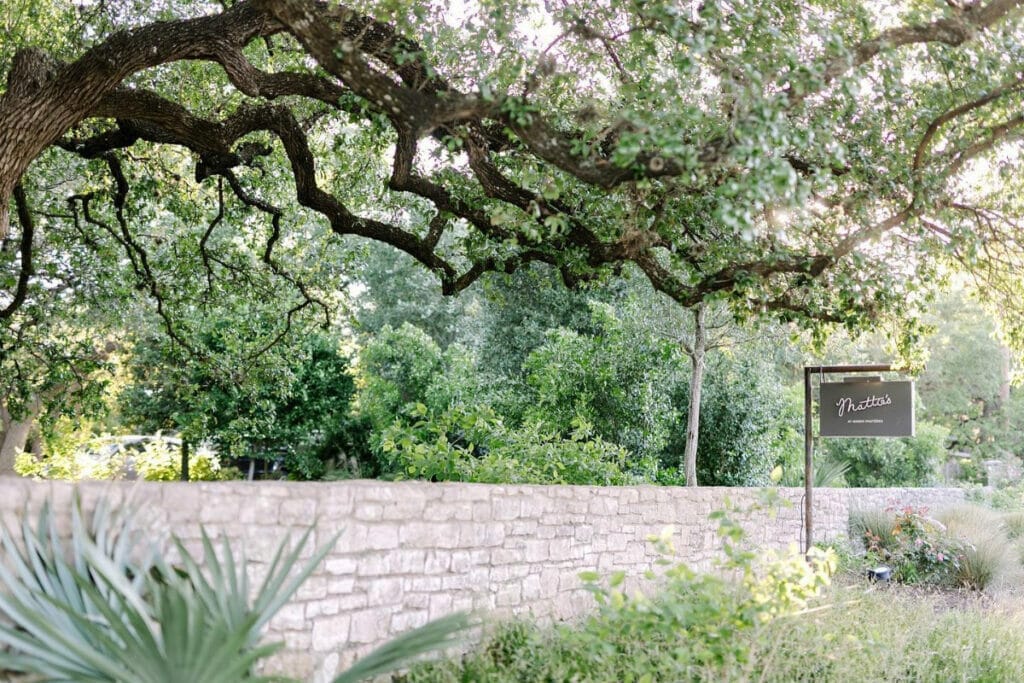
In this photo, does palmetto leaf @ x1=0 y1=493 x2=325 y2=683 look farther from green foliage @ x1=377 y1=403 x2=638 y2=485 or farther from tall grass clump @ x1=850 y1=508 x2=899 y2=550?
tall grass clump @ x1=850 y1=508 x2=899 y2=550

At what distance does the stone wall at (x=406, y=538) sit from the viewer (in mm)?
4598

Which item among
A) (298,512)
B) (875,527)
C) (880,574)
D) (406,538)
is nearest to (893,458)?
(875,527)

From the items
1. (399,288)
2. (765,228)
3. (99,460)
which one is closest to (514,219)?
(765,228)

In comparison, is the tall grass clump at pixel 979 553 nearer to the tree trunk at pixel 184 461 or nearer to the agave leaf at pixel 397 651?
the agave leaf at pixel 397 651

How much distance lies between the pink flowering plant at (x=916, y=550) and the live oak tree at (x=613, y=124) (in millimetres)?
4015

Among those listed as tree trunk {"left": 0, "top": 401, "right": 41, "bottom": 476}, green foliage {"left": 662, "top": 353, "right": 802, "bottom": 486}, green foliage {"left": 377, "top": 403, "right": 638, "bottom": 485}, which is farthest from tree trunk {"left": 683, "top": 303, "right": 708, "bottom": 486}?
tree trunk {"left": 0, "top": 401, "right": 41, "bottom": 476}

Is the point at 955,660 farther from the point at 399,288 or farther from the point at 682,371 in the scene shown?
the point at 399,288

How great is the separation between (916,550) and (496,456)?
18.2ft

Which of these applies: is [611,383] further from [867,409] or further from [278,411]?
[278,411]

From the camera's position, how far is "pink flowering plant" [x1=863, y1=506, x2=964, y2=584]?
429 inches

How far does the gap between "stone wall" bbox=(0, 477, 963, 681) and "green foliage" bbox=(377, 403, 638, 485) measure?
1.55 metres

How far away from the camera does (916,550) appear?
11.1m

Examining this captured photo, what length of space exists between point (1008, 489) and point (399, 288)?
51.3 ft

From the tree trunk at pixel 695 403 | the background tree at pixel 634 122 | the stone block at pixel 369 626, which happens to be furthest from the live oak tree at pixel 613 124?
the tree trunk at pixel 695 403
